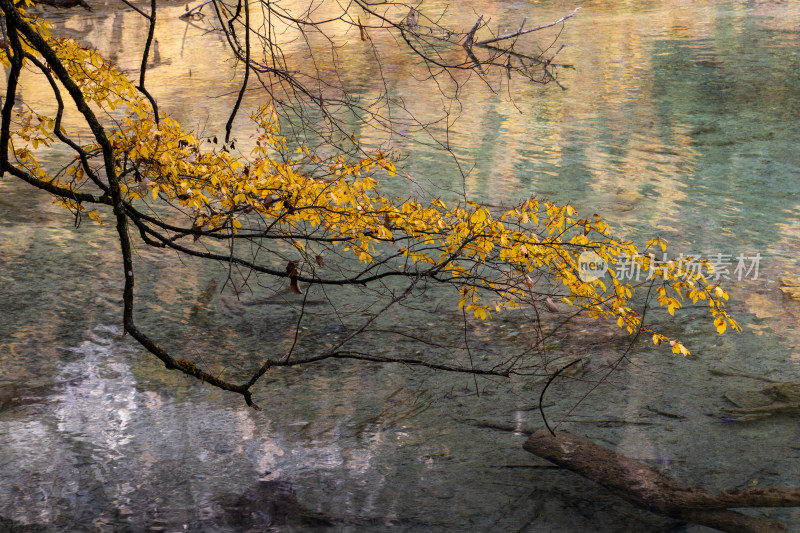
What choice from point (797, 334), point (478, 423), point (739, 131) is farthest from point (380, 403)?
point (739, 131)

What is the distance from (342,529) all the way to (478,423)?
1.38 meters

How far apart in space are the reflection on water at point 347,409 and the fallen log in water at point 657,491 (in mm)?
108

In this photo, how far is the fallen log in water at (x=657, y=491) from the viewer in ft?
14.7

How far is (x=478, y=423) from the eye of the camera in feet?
18.2

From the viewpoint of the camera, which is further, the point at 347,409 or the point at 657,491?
the point at 347,409

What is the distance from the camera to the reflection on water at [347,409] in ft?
15.5

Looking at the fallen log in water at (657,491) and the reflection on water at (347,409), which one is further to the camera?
the reflection on water at (347,409)

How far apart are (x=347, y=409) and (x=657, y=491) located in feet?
7.09

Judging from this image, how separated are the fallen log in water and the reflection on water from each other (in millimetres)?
108

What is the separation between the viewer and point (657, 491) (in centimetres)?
473

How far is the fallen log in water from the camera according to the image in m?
4.48

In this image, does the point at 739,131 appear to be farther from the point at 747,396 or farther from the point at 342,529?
the point at 342,529

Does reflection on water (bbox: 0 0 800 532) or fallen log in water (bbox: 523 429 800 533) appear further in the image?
reflection on water (bbox: 0 0 800 532)

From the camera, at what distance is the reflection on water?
15.5 feet
